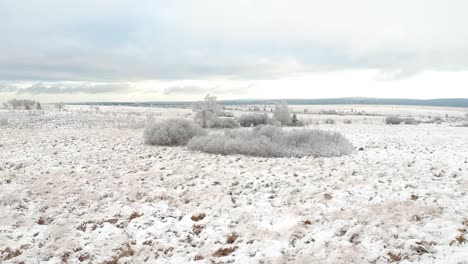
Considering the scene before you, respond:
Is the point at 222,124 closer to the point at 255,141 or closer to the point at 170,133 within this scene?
the point at 170,133

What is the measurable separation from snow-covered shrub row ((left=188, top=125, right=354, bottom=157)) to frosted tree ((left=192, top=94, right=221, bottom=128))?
13284 millimetres

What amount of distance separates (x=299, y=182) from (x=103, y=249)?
533 centimetres

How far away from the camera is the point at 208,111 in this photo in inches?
1196

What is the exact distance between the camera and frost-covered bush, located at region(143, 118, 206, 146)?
1792cm

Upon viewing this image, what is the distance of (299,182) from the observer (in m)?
9.52

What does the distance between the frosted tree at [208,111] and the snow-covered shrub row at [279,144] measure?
43.6 ft

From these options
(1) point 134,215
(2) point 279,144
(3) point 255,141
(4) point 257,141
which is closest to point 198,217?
(1) point 134,215

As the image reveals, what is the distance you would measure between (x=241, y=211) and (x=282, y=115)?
2978 cm

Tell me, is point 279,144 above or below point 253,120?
below

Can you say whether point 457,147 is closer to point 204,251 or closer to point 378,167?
point 378,167

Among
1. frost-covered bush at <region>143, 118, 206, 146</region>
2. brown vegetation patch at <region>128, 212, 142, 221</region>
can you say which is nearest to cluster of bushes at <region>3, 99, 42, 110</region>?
frost-covered bush at <region>143, 118, 206, 146</region>

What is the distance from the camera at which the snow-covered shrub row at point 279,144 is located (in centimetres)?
1382

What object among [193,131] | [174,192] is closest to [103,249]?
[174,192]

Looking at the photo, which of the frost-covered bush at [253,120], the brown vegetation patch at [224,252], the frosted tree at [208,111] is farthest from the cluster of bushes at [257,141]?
the frost-covered bush at [253,120]
